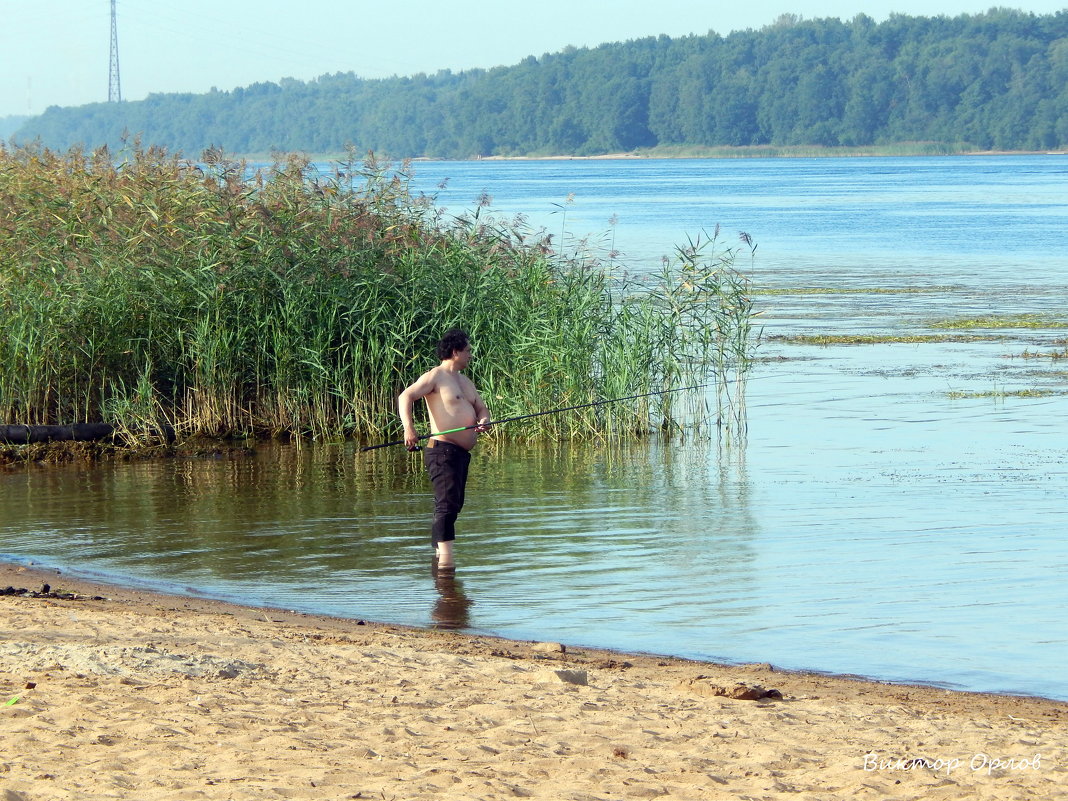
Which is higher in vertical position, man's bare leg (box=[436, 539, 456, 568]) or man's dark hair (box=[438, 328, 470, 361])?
man's dark hair (box=[438, 328, 470, 361])

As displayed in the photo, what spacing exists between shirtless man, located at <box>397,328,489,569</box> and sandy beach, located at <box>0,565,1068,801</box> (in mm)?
1848

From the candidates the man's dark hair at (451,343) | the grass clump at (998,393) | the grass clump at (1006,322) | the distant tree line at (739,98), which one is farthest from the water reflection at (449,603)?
the distant tree line at (739,98)

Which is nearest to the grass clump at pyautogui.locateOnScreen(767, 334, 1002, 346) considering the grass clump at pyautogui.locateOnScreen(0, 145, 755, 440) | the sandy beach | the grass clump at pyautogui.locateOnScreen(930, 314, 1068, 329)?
the grass clump at pyautogui.locateOnScreen(930, 314, 1068, 329)

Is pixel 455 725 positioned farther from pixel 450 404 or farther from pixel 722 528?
pixel 722 528

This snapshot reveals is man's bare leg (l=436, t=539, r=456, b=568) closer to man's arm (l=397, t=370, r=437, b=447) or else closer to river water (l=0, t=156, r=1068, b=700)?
river water (l=0, t=156, r=1068, b=700)

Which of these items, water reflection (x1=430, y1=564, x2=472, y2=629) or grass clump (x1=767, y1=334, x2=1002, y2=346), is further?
grass clump (x1=767, y1=334, x2=1002, y2=346)

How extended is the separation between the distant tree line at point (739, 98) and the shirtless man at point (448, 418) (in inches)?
4939

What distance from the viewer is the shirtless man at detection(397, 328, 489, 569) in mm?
8695

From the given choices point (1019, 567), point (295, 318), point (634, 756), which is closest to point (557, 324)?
point (295, 318)

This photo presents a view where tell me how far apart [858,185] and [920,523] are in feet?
277

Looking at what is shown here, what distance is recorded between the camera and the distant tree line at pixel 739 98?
14238 cm

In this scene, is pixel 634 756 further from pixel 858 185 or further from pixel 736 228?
pixel 858 185

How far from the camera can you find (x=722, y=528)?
10641 millimetres

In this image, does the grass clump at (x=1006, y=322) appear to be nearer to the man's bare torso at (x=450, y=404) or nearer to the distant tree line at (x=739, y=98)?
the man's bare torso at (x=450, y=404)
